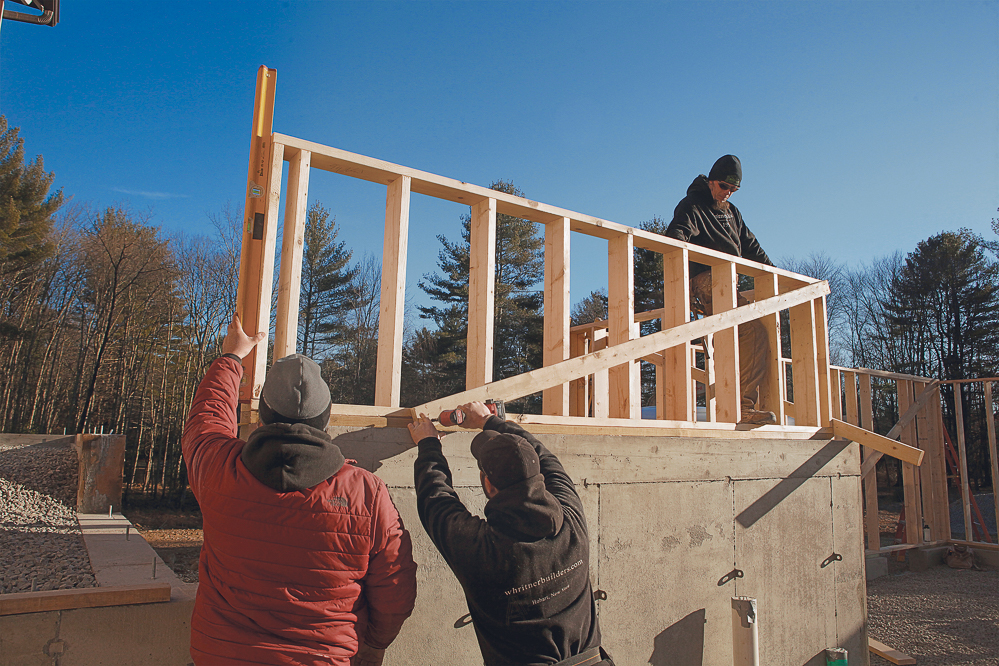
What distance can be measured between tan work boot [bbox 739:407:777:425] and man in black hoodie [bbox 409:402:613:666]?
8.92ft

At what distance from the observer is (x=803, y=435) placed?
4.48m

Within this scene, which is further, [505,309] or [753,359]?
[505,309]

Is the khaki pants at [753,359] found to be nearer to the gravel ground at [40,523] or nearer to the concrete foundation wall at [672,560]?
the concrete foundation wall at [672,560]

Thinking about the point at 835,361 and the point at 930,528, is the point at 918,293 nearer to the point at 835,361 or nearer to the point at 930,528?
the point at 835,361

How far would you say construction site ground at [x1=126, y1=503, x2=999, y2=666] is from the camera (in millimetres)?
5309

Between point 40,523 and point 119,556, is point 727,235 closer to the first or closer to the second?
point 119,556

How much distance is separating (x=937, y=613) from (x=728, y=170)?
5.79 meters

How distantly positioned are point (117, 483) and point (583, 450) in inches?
305

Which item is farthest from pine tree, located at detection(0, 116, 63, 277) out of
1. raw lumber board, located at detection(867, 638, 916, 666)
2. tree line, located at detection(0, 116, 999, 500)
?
raw lumber board, located at detection(867, 638, 916, 666)

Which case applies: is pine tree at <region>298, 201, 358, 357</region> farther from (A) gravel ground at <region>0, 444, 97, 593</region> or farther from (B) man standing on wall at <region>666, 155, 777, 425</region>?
(B) man standing on wall at <region>666, 155, 777, 425</region>

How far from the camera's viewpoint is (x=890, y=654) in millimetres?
5219

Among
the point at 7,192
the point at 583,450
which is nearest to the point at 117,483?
the point at 583,450

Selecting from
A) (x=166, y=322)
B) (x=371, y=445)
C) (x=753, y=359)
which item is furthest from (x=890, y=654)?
(x=166, y=322)

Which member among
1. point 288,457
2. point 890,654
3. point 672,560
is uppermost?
point 288,457
